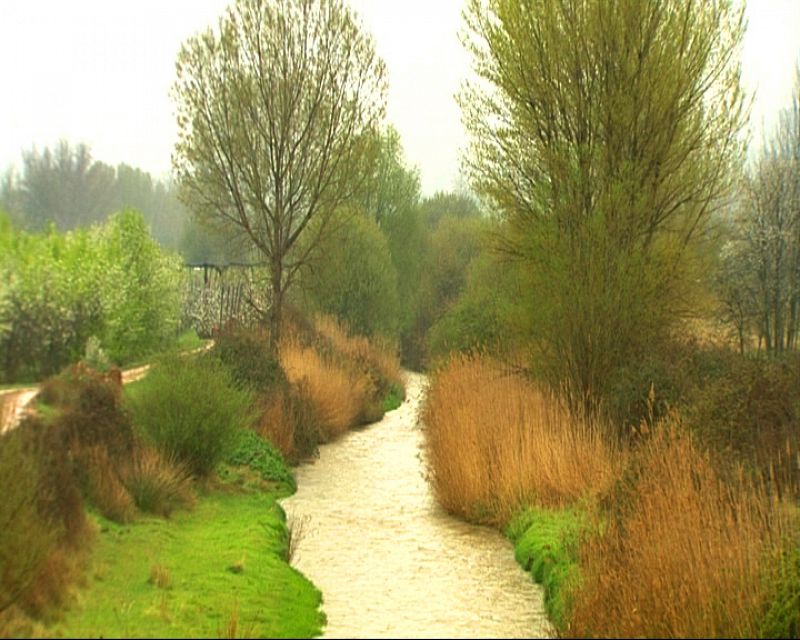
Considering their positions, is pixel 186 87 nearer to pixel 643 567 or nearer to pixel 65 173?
pixel 65 173

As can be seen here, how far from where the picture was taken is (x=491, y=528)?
1538 centimetres

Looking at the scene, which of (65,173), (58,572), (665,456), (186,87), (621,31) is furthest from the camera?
(186,87)

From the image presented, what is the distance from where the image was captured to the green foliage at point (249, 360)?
71.0 feet

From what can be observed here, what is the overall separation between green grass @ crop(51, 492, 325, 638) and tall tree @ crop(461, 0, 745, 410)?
6638 mm

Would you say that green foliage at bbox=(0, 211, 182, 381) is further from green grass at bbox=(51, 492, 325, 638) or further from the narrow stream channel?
the narrow stream channel

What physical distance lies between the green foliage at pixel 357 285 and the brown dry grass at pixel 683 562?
1118 inches

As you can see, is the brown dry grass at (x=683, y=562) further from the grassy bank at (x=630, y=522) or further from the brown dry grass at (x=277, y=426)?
the brown dry grass at (x=277, y=426)

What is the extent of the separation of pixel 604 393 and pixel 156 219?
9.42 metres

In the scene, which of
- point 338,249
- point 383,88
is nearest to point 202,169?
point 383,88

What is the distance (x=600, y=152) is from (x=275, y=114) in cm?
916

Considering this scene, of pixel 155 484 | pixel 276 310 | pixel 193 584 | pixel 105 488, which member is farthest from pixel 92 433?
pixel 276 310

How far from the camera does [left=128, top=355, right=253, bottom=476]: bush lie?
619 inches

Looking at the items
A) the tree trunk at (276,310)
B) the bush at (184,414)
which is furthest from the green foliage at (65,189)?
the tree trunk at (276,310)

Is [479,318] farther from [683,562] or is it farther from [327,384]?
[683,562]
